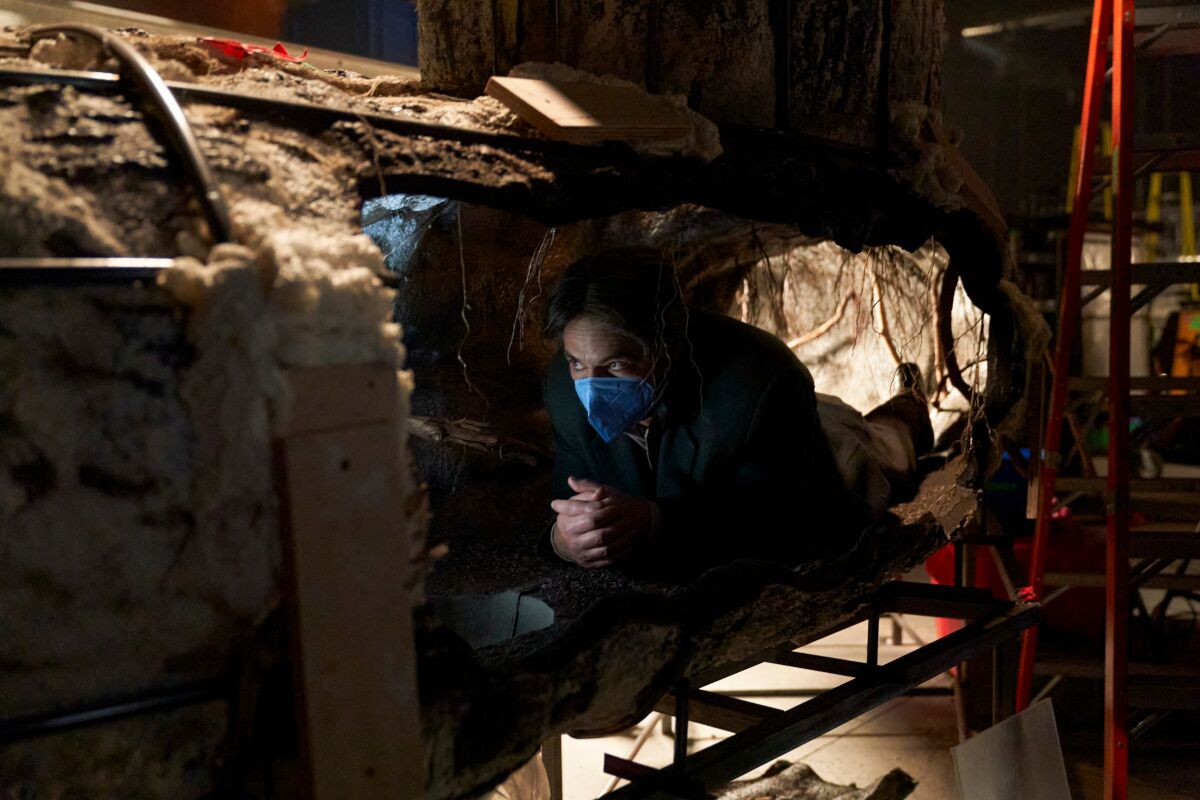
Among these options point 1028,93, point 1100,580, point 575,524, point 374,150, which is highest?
point 1028,93

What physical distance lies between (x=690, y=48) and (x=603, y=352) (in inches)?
25.9

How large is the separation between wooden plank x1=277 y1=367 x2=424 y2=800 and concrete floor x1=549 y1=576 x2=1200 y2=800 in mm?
2751

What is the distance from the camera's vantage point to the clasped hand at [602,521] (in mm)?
2107

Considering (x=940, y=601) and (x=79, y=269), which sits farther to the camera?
(x=940, y=601)

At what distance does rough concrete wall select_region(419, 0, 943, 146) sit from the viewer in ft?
6.43

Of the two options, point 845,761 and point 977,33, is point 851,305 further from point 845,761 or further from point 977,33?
point 977,33

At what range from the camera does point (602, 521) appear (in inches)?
83.0

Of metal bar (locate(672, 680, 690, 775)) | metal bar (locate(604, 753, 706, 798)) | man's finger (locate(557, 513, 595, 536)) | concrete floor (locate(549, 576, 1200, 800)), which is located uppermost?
man's finger (locate(557, 513, 595, 536))

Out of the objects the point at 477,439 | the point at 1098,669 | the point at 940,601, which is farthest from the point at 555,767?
the point at 1098,669

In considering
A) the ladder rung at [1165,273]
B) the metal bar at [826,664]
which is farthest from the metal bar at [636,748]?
the ladder rung at [1165,273]

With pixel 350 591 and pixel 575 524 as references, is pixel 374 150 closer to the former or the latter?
pixel 350 591

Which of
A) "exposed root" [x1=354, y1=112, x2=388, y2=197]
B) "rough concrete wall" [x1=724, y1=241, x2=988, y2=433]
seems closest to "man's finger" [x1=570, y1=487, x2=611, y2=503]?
"exposed root" [x1=354, y1=112, x2=388, y2=197]

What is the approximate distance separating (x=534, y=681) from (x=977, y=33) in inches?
276

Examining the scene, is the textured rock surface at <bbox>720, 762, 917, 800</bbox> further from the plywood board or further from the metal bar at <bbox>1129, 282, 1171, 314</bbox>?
the metal bar at <bbox>1129, 282, 1171, 314</bbox>
